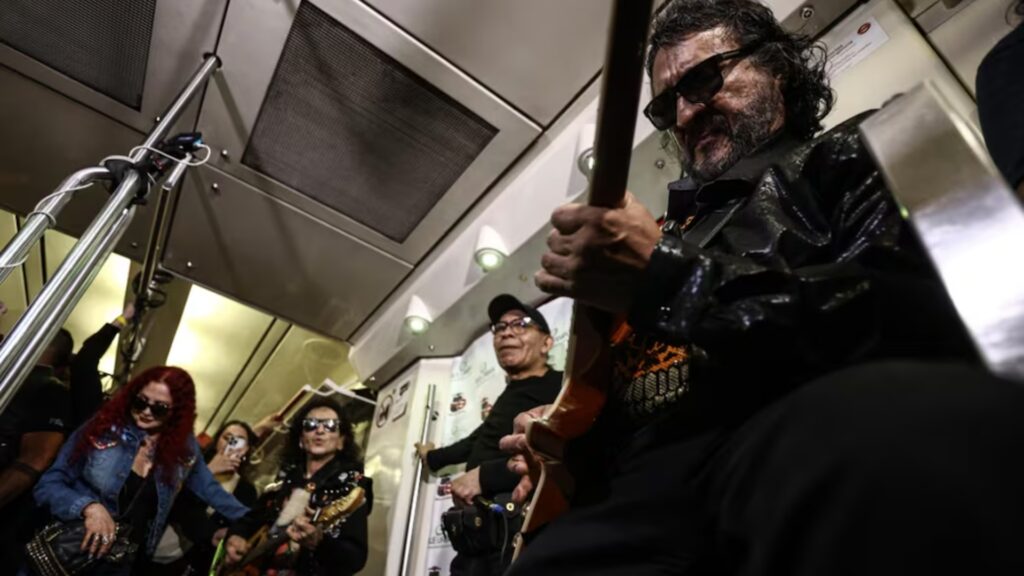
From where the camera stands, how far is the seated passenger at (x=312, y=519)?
2533 mm

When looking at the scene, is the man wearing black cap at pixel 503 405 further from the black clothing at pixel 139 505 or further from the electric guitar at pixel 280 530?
the black clothing at pixel 139 505

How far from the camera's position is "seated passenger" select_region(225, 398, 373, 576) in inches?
99.7

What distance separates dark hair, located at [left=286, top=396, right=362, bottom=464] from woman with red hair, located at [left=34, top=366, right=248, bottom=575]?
49 centimetres

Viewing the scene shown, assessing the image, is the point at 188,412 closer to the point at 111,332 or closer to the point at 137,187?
the point at 111,332

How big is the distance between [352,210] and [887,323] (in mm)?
2786

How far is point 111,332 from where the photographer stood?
119 inches

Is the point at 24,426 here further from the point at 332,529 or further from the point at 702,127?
the point at 702,127

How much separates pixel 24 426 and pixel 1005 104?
3253 mm

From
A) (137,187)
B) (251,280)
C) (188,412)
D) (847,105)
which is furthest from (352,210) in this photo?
(847,105)

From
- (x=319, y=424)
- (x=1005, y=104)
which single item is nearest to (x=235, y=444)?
(x=319, y=424)

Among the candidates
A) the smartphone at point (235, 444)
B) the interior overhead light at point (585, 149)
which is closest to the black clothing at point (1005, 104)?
the interior overhead light at point (585, 149)

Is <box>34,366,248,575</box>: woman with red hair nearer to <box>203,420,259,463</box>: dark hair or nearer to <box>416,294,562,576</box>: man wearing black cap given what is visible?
<box>203,420,259,463</box>: dark hair

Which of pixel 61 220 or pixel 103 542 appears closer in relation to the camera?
pixel 103 542

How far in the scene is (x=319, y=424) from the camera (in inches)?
125
